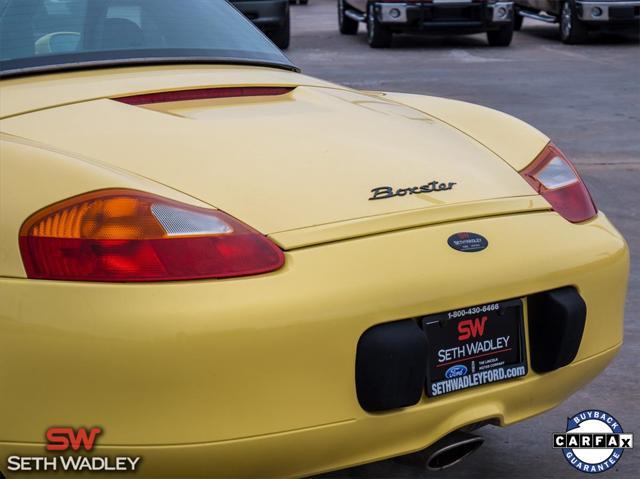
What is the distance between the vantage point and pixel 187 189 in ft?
8.76

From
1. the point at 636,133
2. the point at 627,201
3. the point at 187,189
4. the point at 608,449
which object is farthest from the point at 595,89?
the point at 187,189

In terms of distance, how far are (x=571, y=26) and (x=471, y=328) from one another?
14.5 meters

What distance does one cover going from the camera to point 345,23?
18641mm

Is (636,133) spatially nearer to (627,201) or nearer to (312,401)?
(627,201)

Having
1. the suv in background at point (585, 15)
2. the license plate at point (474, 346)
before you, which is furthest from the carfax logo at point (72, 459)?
the suv in background at point (585, 15)

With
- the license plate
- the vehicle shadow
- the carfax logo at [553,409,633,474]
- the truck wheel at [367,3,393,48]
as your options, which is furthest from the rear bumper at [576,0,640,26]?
the license plate

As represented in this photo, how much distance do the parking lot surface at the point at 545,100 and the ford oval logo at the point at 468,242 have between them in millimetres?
449

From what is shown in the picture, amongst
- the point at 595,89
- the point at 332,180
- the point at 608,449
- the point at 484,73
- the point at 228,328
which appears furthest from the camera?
the point at 484,73

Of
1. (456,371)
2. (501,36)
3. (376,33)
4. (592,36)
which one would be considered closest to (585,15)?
(501,36)

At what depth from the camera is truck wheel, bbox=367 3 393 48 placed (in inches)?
641

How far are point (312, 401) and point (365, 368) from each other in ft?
0.45

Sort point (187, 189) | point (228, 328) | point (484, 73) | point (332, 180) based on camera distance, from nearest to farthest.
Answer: point (228, 328) → point (187, 189) → point (332, 180) → point (484, 73)

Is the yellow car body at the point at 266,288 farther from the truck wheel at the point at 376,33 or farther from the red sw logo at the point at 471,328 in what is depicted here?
the truck wheel at the point at 376,33

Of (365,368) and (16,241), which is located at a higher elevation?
(16,241)
